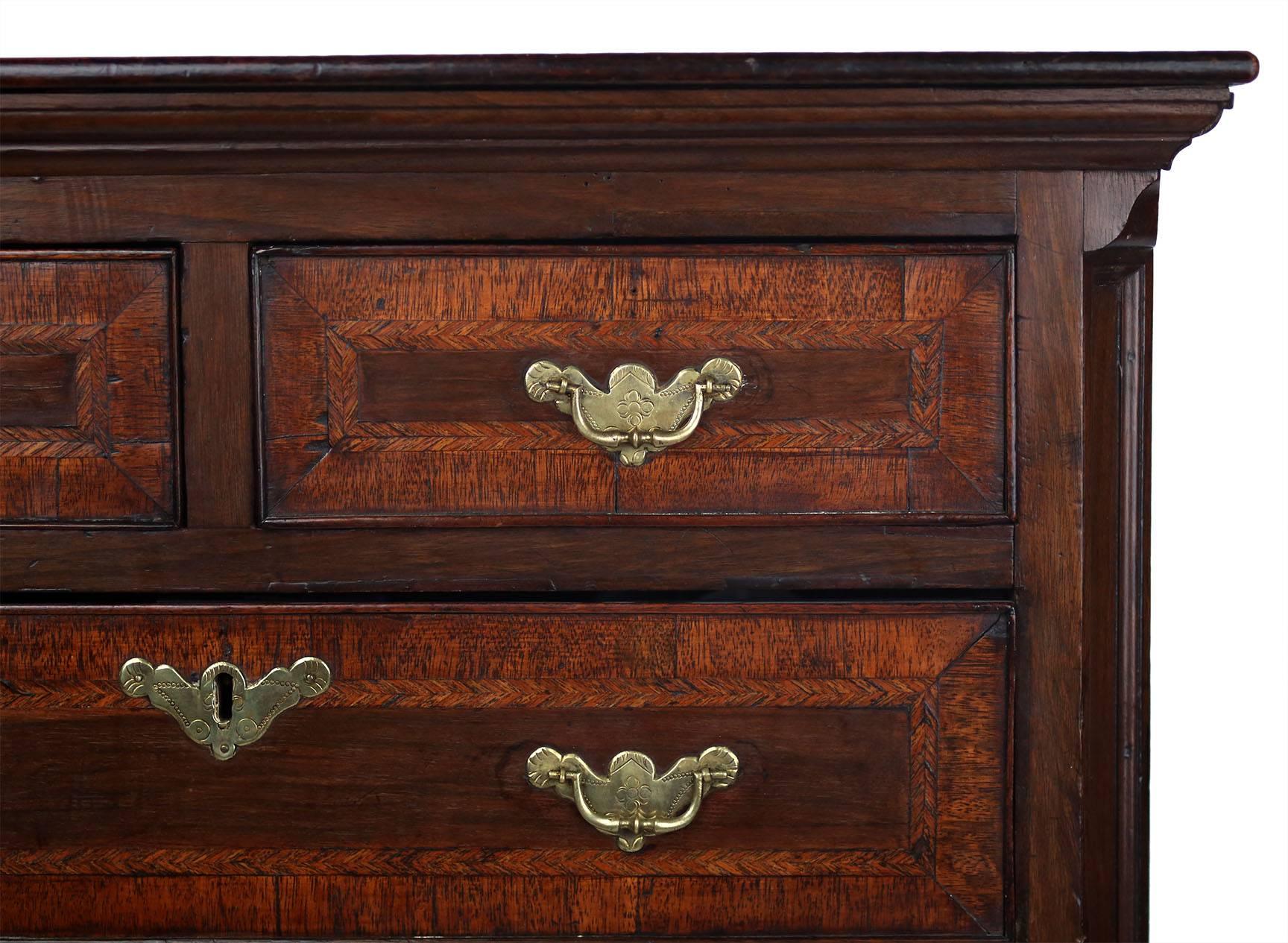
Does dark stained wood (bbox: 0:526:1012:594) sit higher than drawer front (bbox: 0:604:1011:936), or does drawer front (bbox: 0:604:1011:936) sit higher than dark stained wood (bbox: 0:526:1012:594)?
dark stained wood (bbox: 0:526:1012:594)

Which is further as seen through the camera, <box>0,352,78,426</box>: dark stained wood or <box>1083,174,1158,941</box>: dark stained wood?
<box>1083,174,1158,941</box>: dark stained wood

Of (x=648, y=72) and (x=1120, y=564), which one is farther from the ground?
(x=648, y=72)

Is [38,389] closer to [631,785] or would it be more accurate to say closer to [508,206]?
[508,206]

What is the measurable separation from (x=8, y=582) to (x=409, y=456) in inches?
10.1

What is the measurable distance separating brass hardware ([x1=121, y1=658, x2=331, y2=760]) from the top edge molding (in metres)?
0.34

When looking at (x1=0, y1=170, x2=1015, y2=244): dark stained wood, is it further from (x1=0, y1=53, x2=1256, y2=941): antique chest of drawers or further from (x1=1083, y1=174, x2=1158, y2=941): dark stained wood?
(x1=1083, y1=174, x2=1158, y2=941): dark stained wood

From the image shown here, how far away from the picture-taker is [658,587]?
0.74 m

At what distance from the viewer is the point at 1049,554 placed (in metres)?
0.73

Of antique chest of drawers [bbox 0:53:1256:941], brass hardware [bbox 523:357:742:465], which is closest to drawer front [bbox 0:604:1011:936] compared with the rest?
antique chest of drawers [bbox 0:53:1256:941]

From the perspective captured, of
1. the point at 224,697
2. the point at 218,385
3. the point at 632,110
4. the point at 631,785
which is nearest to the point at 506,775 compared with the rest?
the point at 631,785

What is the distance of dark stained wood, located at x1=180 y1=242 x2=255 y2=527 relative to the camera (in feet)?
2.39

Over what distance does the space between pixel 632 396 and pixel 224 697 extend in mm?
311

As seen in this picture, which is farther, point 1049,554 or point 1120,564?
point 1120,564

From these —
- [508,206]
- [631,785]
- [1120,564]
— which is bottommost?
[631,785]
